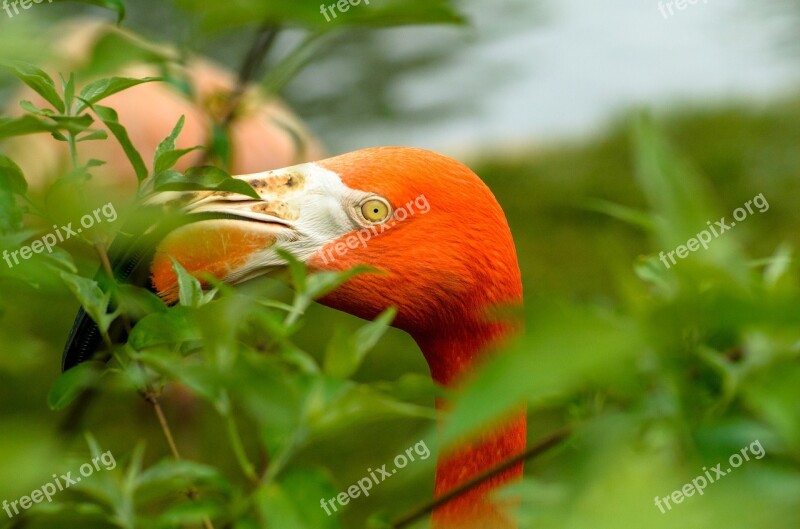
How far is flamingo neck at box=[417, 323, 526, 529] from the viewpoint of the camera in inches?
38.3

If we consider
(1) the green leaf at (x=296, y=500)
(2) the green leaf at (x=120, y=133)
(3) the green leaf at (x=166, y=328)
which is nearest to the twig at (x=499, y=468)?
(1) the green leaf at (x=296, y=500)

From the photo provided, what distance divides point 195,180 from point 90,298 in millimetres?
106

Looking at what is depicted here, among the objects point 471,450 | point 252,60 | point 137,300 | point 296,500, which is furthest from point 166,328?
point 471,450

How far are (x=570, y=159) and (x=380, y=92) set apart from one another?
1.34m

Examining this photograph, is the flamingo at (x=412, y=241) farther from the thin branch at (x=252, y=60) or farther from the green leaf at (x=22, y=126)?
the green leaf at (x=22, y=126)

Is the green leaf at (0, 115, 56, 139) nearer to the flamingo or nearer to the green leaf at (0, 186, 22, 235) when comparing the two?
the green leaf at (0, 186, 22, 235)

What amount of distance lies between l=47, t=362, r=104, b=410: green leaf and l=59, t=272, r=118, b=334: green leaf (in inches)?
1.5

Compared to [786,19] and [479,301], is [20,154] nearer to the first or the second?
[479,301]

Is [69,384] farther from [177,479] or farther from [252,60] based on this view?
[252,60]

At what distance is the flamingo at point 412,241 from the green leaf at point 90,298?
368 millimetres

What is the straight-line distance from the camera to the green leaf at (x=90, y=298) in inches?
23.7

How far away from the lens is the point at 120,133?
2.06ft

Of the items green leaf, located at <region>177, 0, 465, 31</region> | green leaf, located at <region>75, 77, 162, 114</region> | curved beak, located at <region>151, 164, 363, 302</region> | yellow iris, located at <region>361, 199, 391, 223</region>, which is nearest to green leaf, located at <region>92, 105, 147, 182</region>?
green leaf, located at <region>75, 77, 162, 114</region>

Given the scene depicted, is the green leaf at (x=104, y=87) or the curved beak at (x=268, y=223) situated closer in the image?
the green leaf at (x=104, y=87)
